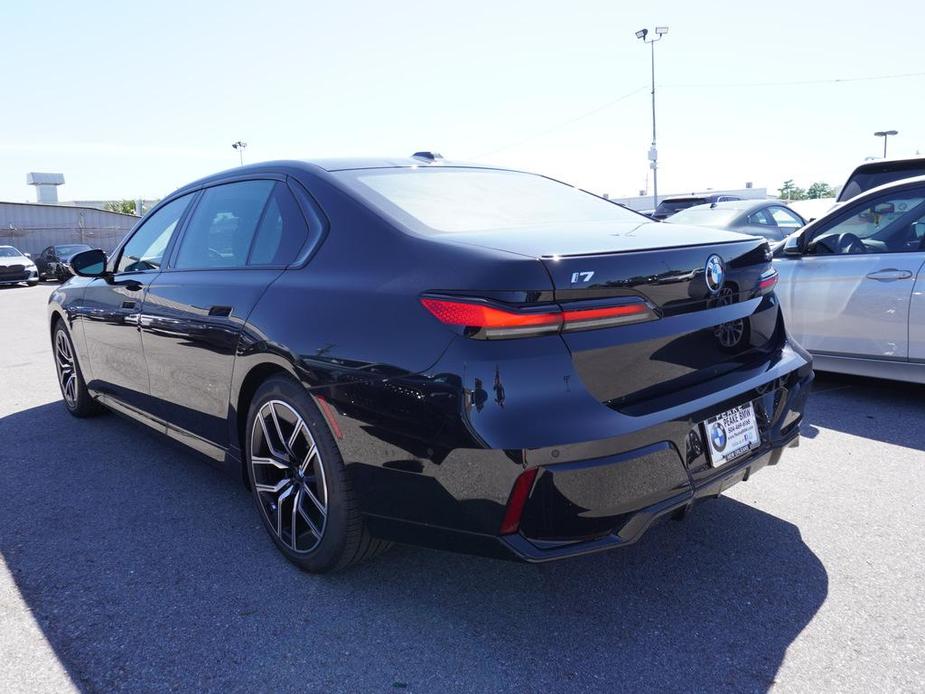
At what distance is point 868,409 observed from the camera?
4.95 m

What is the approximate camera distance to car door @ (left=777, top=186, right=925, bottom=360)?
16.0 feet

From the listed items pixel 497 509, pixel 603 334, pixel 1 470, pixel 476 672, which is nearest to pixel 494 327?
pixel 603 334

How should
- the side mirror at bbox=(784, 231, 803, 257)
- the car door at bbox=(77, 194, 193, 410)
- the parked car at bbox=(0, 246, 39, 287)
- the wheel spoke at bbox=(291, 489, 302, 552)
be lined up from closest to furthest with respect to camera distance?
1. the wheel spoke at bbox=(291, 489, 302, 552)
2. the car door at bbox=(77, 194, 193, 410)
3. the side mirror at bbox=(784, 231, 803, 257)
4. the parked car at bbox=(0, 246, 39, 287)

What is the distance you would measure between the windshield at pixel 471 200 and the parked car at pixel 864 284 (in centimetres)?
256

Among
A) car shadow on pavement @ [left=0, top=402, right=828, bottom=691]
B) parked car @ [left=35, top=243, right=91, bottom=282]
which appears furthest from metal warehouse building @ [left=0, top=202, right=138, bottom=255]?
car shadow on pavement @ [left=0, top=402, right=828, bottom=691]

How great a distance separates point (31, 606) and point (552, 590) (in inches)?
76.5

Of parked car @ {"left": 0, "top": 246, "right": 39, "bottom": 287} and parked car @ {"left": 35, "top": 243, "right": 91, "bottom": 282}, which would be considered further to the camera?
parked car @ {"left": 35, "top": 243, "right": 91, "bottom": 282}

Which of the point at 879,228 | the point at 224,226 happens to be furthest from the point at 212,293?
the point at 879,228

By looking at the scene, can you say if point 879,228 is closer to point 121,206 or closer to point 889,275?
point 889,275

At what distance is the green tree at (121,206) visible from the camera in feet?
270

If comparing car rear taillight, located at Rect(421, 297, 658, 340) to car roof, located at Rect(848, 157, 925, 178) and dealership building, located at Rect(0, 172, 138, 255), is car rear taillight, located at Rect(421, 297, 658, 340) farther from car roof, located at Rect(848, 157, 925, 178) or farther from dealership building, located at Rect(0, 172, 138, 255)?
dealership building, located at Rect(0, 172, 138, 255)

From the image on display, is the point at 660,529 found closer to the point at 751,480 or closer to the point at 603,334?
the point at 751,480

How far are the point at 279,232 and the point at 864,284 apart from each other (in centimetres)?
406

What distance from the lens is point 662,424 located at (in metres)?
2.25
